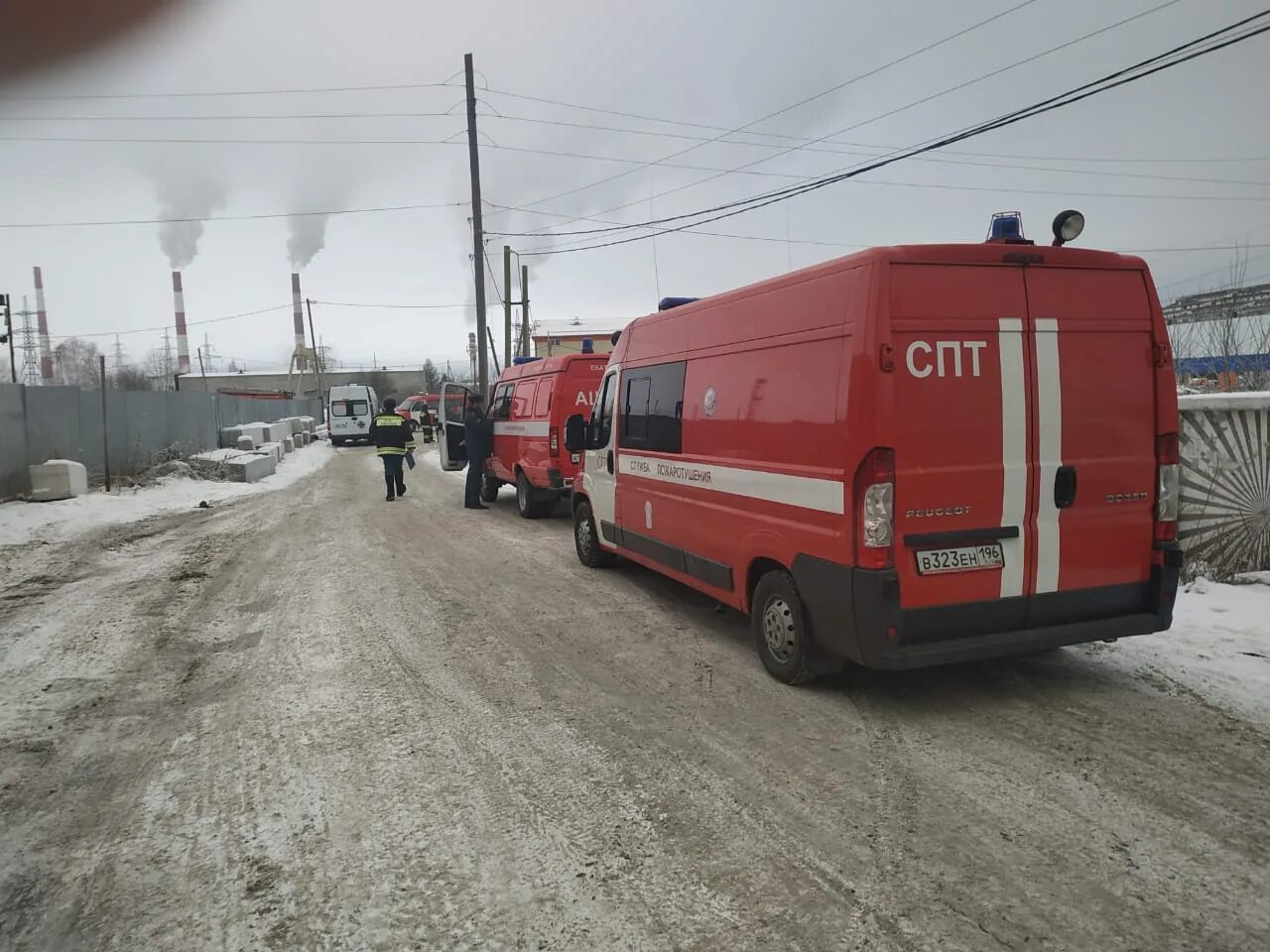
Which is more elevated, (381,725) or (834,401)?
(834,401)

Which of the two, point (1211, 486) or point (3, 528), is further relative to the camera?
point (3, 528)

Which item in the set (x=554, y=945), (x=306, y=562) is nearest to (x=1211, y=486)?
(x=554, y=945)

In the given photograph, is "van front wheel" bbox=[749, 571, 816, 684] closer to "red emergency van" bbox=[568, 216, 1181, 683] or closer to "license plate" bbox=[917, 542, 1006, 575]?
"red emergency van" bbox=[568, 216, 1181, 683]

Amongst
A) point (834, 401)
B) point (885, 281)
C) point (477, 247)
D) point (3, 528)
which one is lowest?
point (3, 528)

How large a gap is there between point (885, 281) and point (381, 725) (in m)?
3.49

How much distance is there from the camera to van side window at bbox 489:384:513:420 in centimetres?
1289

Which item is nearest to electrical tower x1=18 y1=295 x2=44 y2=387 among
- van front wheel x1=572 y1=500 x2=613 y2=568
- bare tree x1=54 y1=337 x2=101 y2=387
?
bare tree x1=54 y1=337 x2=101 y2=387

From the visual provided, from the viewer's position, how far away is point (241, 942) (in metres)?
2.43

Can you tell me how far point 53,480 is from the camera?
12500mm

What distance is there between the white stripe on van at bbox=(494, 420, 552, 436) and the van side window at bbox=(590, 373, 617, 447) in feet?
11.2

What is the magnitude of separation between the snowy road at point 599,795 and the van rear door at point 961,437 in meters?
0.79

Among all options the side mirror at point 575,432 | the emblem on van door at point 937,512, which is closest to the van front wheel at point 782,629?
the emblem on van door at point 937,512

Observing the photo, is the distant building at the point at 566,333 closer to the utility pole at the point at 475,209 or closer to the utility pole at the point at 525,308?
the utility pole at the point at 525,308

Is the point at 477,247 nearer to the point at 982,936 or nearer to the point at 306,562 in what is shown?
the point at 306,562
